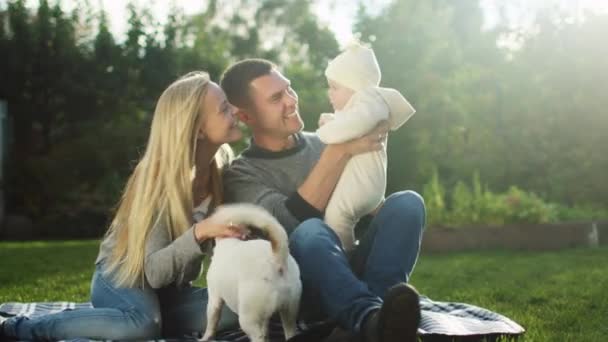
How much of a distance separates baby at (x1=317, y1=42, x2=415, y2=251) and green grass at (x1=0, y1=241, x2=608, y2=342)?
90 cm

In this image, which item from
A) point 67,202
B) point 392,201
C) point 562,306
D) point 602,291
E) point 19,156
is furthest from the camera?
point 19,156

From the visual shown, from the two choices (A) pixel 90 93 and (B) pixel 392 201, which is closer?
(B) pixel 392 201

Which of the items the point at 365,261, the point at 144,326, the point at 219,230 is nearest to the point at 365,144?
the point at 365,261

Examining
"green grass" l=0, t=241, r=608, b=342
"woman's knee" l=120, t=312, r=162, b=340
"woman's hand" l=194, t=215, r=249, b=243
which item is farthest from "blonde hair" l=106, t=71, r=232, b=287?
"green grass" l=0, t=241, r=608, b=342

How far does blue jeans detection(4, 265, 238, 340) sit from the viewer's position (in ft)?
10.5

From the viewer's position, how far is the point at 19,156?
51.2 feet

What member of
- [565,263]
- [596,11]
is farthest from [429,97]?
[565,263]

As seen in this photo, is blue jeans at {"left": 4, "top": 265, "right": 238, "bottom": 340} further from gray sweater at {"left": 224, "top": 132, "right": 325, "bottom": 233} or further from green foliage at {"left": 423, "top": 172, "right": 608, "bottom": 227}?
green foliage at {"left": 423, "top": 172, "right": 608, "bottom": 227}

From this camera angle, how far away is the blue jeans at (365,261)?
278cm

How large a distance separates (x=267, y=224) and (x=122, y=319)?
33.8 inches

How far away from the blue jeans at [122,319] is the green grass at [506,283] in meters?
1.40

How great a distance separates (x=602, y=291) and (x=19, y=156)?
508 inches

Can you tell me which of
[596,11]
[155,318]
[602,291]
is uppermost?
[596,11]

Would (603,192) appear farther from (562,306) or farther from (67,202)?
(67,202)
